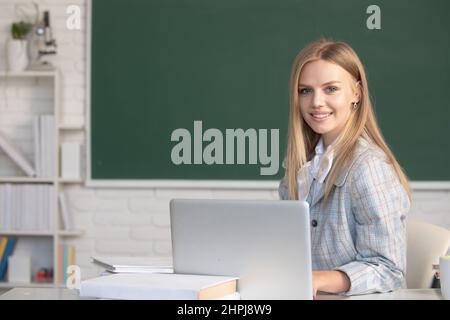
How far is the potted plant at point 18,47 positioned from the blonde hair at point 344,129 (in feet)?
6.91

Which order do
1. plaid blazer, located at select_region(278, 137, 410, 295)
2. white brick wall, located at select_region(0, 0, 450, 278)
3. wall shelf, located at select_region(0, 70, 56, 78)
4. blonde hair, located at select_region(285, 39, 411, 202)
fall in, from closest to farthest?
plaid blazer, located at select_region(278, 137, 410, 295) → blonde hair, located at select_region(285, 39, 411, 202) → wall shelf, located at select_region(0, 70, 56, 78) → white brick wall, located at select_region(0, 0, 450, 278)

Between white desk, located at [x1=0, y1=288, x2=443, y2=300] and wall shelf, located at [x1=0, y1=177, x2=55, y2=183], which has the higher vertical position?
wall shelf, located at [x1=0, y1=177, x2=55, y2=183]

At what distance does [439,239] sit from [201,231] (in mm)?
808

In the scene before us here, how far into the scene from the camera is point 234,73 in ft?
12.6

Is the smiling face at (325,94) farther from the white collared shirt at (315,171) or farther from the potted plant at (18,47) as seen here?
the potted plant at (18,47)

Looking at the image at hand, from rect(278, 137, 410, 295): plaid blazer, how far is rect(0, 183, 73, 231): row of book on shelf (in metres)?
2.13

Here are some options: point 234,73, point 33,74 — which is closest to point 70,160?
point 33,74

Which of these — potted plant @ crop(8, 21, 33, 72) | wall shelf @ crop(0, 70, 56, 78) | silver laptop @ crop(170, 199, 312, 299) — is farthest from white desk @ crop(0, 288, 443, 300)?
potted plant @ crop(8, 21, 33, 72)

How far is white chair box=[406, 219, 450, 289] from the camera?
A: 200 cm

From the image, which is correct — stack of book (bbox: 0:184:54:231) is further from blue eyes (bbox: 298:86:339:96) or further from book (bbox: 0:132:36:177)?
blue eyes (bbox: 298:86:339:96)

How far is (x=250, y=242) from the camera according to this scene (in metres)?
1.47
